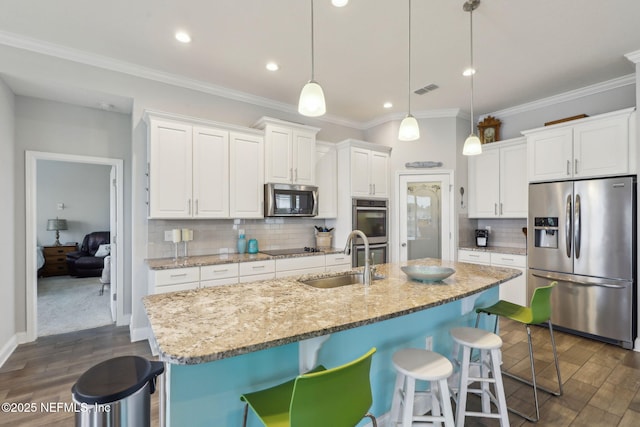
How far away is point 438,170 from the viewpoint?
4.67 m

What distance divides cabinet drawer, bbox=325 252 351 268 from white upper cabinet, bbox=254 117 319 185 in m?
1.06

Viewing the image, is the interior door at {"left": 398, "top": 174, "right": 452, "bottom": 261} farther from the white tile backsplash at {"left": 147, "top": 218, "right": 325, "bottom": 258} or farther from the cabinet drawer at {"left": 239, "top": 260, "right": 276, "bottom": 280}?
the cabinet drawer at {"left": 239, "top": 260, "right": 276, "bottom": 280}

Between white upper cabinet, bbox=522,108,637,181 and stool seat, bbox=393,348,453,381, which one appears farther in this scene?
white upper cabinet, bbox=522,108,637,181

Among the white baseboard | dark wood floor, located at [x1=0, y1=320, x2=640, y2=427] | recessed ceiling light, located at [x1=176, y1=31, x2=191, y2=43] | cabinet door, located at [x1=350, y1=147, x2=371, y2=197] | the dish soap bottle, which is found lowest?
dark wood floor, located at [x1=0, y1=320, x2=640, y2=427]

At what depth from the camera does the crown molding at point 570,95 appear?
3570 mm

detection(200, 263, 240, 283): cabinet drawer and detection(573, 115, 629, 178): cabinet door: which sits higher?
detection(573, 115, 629, 178): cabinet door

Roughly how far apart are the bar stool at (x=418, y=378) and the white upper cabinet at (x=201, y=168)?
104 inches

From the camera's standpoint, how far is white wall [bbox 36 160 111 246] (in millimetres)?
7168

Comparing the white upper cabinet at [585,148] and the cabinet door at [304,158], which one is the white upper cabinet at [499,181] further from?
the cabinet door at [304,158]

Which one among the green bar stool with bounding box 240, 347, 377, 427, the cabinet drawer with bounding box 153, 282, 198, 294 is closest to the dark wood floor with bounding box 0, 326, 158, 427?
the cabinet drawer with bounding box 153, 282, 198, 294

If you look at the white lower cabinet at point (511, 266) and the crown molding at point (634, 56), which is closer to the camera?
the crown molding at point (634, 56)

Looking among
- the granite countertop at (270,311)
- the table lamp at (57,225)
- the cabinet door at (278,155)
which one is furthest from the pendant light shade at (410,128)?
the table lamp at (57,225)

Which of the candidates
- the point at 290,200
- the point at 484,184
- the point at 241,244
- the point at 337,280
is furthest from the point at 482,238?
the point at 241,244

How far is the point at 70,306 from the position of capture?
15.3ft
